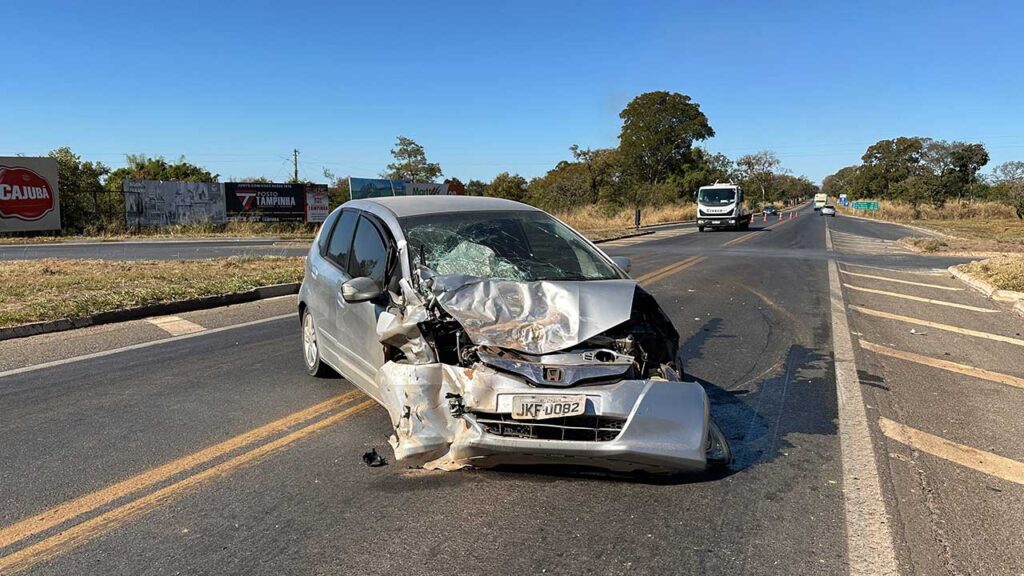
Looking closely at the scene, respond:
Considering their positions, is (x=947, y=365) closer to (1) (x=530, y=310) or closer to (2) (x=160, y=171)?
(1) (x=530, y=310)

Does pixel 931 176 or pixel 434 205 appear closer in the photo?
pixel 434 205

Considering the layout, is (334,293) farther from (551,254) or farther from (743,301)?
(743,301)

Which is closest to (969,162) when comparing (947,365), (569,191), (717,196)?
(569,191)

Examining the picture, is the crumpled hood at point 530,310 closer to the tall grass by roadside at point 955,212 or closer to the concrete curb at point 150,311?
the concrete curb at point 150,311

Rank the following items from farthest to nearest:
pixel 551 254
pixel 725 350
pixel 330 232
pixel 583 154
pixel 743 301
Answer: pixel 583 154 → pixel 743 301 → pixel 725 350 → pixel 330 232 → pixel 551 254

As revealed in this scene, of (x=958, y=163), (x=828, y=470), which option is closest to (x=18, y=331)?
(x=828, y=470)

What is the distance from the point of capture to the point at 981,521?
11.2 feet

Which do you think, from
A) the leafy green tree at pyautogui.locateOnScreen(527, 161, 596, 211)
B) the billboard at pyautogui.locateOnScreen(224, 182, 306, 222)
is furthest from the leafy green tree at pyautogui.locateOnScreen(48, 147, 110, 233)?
the leafy green tree at pyautogui.locateOnScreen(527, 161, 596, 211)

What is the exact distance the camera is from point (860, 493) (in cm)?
373

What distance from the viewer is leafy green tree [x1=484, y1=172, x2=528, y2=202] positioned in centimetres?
7070

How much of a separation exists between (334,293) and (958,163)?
290ft

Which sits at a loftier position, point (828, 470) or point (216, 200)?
point (216, 200)

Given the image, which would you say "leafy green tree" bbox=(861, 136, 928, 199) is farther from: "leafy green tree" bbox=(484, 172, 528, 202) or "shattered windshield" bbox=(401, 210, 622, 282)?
"shattered windshield" bbox=(401, 210, 622, 282)

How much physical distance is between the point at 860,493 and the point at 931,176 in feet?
280
